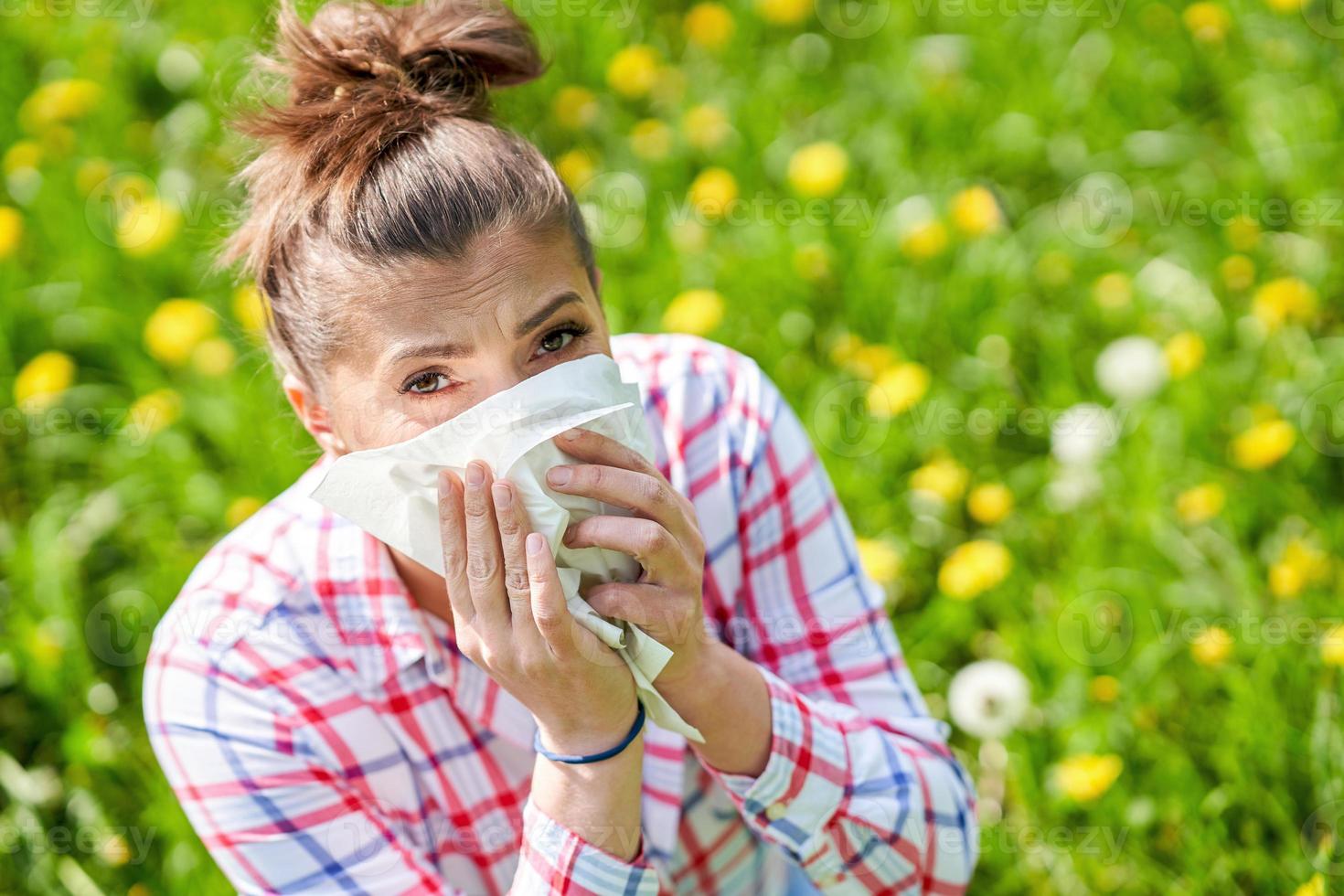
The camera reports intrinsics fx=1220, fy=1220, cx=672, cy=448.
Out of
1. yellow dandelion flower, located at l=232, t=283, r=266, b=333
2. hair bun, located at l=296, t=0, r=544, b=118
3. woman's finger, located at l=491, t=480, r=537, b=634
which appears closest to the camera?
woman's finger, located at l=491, t=480, r=537, b=634

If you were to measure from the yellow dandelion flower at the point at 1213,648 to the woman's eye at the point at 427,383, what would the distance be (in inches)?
53.2

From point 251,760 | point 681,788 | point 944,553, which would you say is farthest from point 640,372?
point 944,553

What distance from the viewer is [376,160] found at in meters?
1.31

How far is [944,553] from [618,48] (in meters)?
1.71

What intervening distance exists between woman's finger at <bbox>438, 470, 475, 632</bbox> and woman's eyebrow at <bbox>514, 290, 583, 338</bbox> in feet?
0.56

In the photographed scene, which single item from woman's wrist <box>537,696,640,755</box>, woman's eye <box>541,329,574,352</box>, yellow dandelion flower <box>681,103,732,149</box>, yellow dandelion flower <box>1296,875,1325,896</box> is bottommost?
yellow dandelion flower <box>1296,875,1325,896</box>

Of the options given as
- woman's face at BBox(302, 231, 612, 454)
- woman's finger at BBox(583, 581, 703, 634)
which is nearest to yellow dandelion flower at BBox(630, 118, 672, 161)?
woman's face at BBox(302, 231, 612, 454)

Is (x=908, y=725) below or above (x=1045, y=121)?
below

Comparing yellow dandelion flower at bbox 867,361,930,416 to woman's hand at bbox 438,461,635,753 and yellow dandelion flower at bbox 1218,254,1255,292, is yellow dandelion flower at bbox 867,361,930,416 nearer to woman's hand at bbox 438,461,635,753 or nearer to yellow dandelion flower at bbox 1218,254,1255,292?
yellow dandelion flower at bbox 1218,254,1255,292

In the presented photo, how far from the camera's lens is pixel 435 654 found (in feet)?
4.86

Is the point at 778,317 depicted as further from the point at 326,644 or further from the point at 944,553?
the point at 326,644

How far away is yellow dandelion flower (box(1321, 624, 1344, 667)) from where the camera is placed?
185 cm

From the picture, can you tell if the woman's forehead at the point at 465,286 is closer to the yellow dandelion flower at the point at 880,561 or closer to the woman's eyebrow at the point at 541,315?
the woman's eyebrow at the point at 541,315

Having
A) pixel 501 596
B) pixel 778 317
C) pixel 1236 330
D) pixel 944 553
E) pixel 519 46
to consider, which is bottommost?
pixel 944 553
